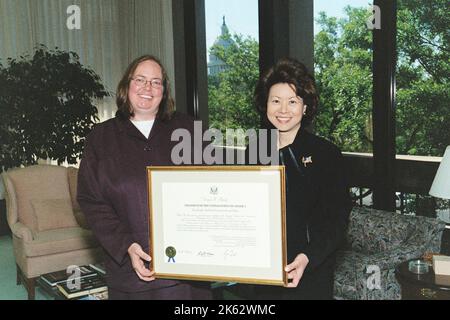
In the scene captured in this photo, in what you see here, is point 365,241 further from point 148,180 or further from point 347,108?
point 148,180

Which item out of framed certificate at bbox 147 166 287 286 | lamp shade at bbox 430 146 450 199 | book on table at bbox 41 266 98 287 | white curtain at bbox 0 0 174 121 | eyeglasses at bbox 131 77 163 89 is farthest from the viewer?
white curtain at bbox 0 0 174 121

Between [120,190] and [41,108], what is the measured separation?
3.69m

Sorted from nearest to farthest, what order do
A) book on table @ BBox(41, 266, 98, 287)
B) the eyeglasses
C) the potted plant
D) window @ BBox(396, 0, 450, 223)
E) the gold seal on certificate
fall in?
1. the gold seal on certificate
2. the eyeglasses
3. book on table @ BBox(41, 266, 98, 287)
4. window @ BBox(396, 0, 450, 223)
5. the potted plant

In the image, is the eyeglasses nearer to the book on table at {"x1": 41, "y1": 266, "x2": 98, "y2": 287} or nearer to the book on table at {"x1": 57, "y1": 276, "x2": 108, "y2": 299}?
the book on table at {"x1": 57, "y1": 276, "x2": 108, "y2": 299}

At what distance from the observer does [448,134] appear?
3395 millimetres

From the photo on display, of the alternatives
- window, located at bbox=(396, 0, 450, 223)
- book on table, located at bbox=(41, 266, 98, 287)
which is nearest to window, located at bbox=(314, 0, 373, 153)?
window, located at bbox=(396, 0, 450, 223)

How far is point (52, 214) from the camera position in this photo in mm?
4250

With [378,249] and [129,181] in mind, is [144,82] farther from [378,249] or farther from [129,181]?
[378,249]

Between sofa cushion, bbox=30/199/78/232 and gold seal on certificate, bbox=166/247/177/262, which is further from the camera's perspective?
sofa cushion, bbox=30/199/78/232

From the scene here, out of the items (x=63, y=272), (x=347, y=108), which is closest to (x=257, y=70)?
(x=347, y=108)

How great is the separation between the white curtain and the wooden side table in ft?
13.9

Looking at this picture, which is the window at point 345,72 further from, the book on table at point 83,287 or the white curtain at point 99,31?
the white curtain at point 99,31

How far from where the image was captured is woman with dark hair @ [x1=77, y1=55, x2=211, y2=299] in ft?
5.23

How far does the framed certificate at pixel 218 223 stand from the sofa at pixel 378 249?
1600mm
